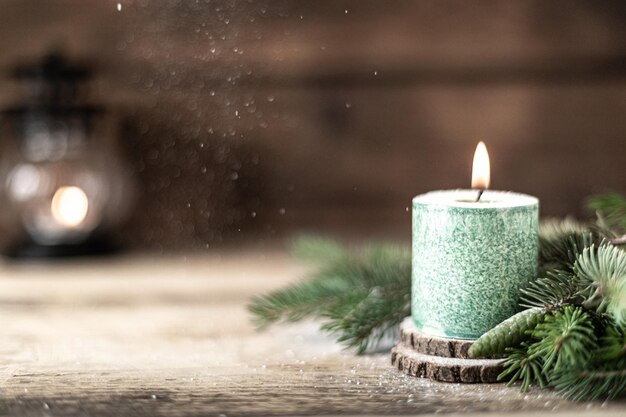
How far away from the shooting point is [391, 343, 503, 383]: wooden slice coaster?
0.57 metres

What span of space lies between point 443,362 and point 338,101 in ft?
2.24

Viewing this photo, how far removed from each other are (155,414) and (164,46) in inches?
29.6

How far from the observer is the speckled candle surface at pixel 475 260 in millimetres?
580

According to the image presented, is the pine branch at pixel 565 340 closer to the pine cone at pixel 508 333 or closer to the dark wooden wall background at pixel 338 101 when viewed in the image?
the pine cone at pixel 508 333

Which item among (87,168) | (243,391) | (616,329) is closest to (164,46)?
(87,168)

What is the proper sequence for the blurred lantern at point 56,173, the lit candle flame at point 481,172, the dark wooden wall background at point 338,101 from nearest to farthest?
the lit candle flame at point 481,172 → the blurred lantern at point 56,173 → the dark wooden wall background at point 338,101

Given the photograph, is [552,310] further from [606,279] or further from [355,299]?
[355,299]

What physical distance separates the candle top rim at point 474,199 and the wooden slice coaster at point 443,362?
0.32 ft

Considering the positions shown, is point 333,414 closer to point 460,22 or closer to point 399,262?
point 399,262

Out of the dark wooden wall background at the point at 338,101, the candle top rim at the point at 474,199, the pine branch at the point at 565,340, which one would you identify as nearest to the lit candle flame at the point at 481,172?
the candle top rim at the point at 474,199

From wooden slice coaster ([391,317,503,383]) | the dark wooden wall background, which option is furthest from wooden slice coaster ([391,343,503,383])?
the dark wooden wall background

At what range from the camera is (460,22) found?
120cm

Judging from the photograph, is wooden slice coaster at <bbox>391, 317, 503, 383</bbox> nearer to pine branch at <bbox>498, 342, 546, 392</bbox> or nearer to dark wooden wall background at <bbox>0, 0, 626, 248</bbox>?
pine branch at <bbox>498, 342, 546, 392</bbox>

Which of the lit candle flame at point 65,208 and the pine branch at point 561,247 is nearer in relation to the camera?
the pine branch at point 561,247
